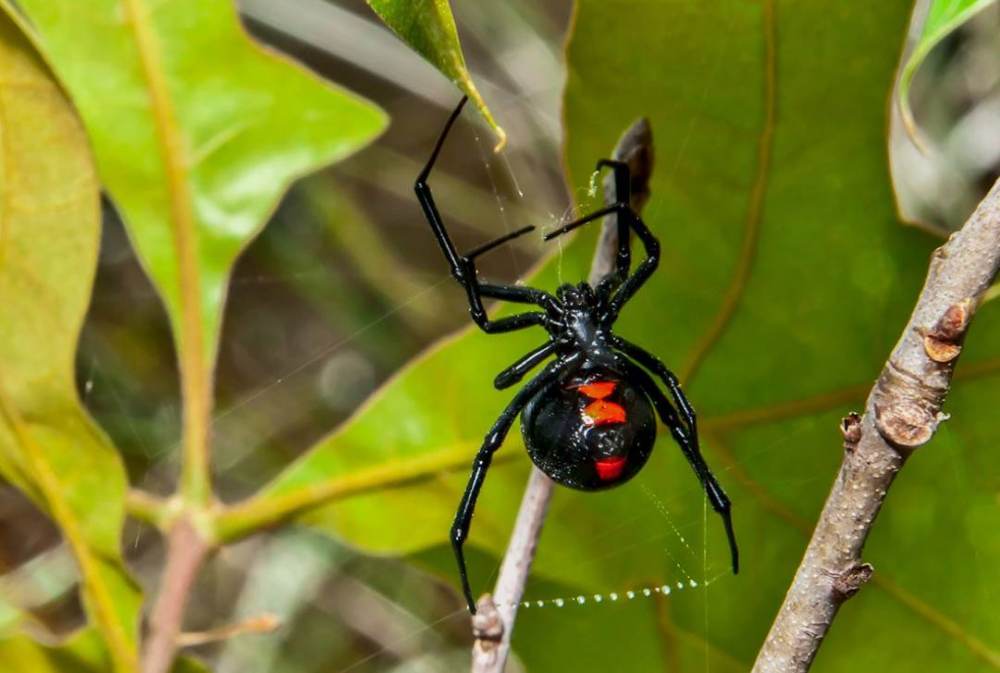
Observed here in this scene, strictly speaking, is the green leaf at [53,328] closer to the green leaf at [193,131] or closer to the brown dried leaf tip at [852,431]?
the green leaf at [193,131]

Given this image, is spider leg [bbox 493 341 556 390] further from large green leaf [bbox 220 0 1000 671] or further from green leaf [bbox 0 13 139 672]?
green leaf [bbox 0 13 139 672]

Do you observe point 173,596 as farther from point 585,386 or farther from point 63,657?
point 585,386

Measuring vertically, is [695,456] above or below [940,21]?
below

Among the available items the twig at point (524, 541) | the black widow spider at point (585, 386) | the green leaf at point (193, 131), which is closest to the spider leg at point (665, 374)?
the black widow spider at point (585, 386)

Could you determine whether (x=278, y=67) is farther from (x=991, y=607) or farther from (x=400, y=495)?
(x=991, y=607)

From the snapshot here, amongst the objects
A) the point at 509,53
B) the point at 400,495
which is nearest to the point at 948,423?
the point at 400,495

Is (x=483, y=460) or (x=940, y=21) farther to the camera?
(x=483, y=460)

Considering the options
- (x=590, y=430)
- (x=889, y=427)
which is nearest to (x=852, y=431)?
(x=889, y=427)
